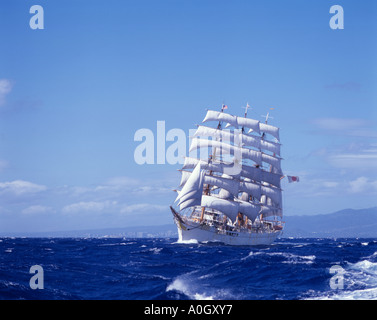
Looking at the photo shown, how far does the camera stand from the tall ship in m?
98.1

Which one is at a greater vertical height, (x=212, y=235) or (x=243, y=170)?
(x=243, y=170)

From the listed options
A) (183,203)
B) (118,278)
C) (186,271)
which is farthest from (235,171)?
(118,278)

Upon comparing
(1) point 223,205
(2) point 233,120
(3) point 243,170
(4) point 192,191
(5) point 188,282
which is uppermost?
(2) point 233,120

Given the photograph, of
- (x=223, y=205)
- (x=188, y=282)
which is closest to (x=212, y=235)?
(x=223, y=205)

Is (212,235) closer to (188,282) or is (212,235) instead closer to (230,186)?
(230,186)

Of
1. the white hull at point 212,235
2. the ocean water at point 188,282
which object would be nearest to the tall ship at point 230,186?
the white hull at point 212,235

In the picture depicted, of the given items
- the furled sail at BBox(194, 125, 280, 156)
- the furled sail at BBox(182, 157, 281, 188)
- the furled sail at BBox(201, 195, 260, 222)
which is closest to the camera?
the furled sail at BBox(201, 195, 260, 222)

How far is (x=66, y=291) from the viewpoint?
28.6 meters

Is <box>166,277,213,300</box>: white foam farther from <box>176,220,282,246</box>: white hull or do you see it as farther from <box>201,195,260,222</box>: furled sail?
<box>201,195,260,222</box>: furled sail

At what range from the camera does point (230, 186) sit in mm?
102938

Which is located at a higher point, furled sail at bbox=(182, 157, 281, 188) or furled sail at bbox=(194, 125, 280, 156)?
furled sail at bbox=(194, 125, 280, 156)

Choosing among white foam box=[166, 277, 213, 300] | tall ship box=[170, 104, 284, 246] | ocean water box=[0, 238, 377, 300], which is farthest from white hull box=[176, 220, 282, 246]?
white foam box=[166, 277, 213, 300]

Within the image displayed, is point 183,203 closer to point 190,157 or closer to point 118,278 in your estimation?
point 190,157
